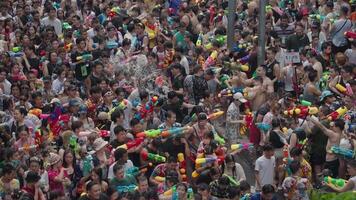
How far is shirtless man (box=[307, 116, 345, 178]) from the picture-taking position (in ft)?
53.9

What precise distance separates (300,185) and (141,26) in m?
8.14

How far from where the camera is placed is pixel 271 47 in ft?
67.9

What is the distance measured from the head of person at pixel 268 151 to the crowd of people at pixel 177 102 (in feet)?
0.06

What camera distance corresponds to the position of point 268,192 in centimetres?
1483

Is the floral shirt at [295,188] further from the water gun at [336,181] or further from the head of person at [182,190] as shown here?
the head of person at [182,190]

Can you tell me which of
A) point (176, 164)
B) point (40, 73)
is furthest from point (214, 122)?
point (40, 73)

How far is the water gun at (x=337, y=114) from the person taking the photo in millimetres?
16953

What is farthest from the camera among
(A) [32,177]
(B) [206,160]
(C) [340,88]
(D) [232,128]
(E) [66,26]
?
(E) [66,26]

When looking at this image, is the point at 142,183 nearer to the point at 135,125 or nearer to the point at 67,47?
the point at 135,125

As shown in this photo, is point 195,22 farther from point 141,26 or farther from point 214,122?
point 214,122

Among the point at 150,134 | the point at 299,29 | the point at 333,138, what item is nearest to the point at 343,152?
the point at 333,138

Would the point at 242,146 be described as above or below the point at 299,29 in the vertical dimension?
below

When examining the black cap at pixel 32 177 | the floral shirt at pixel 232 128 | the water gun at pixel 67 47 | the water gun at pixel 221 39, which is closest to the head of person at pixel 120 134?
the black cap at pixel 32 177

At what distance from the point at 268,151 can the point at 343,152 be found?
105 cm
